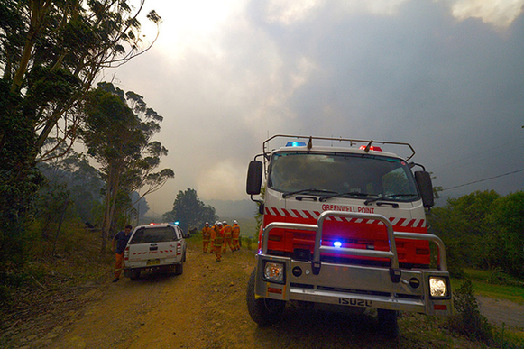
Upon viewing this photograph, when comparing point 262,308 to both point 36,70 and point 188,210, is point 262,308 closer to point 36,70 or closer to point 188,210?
point 36,70

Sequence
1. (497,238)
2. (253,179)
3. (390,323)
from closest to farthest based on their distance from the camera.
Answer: (390,323), (253,179), (497,238)

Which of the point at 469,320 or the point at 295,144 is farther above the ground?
the point at 295,144

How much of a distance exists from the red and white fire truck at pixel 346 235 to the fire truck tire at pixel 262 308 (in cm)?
1

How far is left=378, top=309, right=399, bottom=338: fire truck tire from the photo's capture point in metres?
3.62

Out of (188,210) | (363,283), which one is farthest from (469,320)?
(188,210)

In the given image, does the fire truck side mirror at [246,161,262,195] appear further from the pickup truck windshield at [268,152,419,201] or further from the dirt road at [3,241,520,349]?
the dirt road at [3,241,520,349]

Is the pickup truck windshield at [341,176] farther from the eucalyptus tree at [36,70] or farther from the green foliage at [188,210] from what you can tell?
the green foliage at [188,210]

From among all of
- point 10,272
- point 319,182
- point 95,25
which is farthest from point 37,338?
point 95,25

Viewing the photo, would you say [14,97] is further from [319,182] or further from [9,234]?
[319,182]

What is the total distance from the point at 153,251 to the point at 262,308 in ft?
17.2

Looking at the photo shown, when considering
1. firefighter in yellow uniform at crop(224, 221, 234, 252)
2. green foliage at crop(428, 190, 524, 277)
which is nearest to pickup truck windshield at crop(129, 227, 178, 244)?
firefighter in yellow uniform at crop(224, 221, 234, 252)

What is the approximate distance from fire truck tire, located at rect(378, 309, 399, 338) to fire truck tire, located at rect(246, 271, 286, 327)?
5.45 feet

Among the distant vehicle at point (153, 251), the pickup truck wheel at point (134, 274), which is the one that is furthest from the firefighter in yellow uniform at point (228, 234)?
the pickup truck wheel at point (134, 274)

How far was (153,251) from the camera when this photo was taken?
7.38 metres
